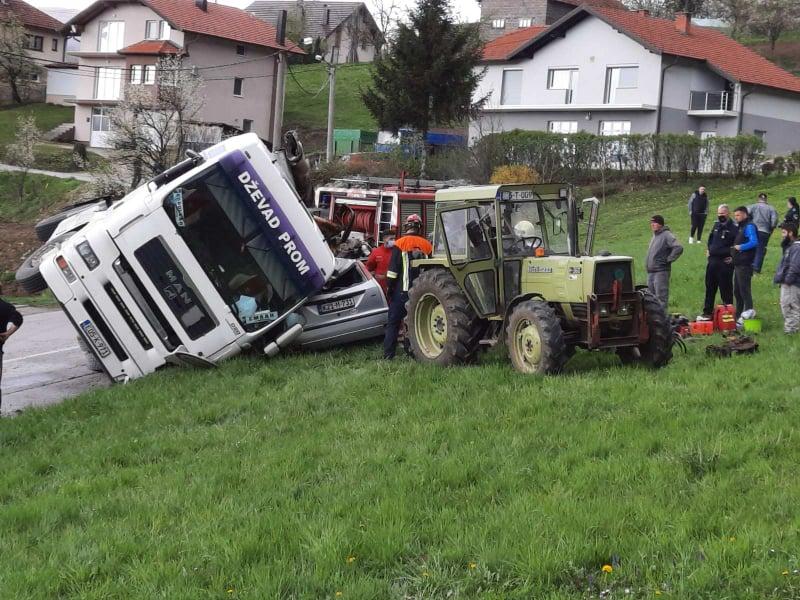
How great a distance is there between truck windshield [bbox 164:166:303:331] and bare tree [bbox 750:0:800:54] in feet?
225

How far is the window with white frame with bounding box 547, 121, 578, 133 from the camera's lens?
160ft

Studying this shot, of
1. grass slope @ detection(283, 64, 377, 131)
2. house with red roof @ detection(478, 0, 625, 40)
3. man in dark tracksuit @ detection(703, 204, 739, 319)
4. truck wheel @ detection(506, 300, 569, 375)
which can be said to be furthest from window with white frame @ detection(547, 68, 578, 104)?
truck wheel @ detection(506, 300, 569, 375)

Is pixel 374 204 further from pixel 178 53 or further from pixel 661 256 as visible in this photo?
pixel 178 53

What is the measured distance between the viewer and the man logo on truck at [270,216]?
1279 centimetres

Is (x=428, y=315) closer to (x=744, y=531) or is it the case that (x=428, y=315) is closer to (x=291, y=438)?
(x=291, y=438)

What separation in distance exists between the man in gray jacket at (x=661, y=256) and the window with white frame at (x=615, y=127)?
3296 centimetres

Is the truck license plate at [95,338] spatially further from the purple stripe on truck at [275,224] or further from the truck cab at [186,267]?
the purple stripe on truck at [275,224]

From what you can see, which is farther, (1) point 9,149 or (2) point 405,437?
(1) point 9,149

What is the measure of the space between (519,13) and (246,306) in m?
69.4

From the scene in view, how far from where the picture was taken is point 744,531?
5.79m

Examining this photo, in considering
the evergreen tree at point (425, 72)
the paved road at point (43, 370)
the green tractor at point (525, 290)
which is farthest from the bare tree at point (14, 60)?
the green tractor at point (525, 290)

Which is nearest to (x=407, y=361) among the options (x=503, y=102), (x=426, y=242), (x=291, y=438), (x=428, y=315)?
(x=428, y=315)

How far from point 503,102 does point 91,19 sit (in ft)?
84.7

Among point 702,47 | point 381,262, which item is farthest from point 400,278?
point 702,47
